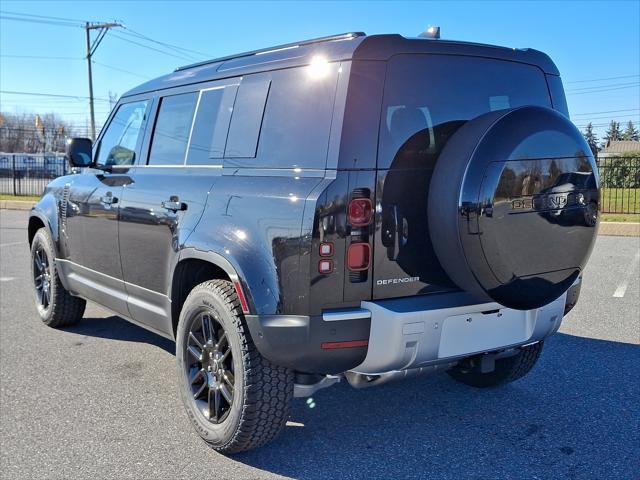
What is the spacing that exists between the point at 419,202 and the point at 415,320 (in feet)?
1.79

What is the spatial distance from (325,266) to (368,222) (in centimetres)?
27

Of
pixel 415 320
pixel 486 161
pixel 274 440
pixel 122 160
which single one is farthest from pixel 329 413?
pixel 122 160

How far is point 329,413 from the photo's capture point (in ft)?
11.6

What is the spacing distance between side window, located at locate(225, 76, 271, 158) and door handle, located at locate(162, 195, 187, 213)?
383mm

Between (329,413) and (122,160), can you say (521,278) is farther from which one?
(122,160)

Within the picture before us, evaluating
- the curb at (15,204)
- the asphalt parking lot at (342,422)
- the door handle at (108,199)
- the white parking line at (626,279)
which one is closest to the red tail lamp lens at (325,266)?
the asphalt parking lot at (342,422)

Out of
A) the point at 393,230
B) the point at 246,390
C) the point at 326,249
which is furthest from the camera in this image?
the point at 246,390

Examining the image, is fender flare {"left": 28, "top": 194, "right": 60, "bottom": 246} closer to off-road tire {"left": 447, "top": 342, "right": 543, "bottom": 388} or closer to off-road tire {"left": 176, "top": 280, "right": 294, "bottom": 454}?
off-road tire {"left": 176, "top": 280, "right": 294, "bottom": 454}

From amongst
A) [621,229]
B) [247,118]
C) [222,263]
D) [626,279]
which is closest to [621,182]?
[621,229]

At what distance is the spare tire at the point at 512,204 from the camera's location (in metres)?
2.55

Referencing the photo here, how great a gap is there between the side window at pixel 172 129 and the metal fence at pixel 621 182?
12266 mm

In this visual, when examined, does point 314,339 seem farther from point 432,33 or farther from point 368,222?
point 432,33

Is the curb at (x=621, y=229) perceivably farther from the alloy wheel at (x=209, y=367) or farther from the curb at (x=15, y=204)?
the curb at (x=15, y=204)

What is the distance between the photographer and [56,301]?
5.11 m
